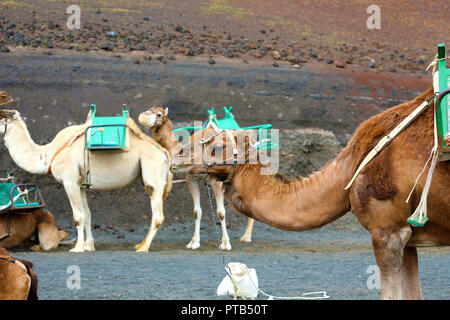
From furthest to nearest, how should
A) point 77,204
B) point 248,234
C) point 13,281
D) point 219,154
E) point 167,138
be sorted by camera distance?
1. point 248,234
2. point 167,138
3. point 77,204
4. point 219,154
5. point 13,281

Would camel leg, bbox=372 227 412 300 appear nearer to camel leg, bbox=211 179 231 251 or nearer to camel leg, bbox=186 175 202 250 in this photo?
camel leg, bbox=211 179 231 251

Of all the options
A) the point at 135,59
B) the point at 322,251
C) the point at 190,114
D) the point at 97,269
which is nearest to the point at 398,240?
the point at 97,269

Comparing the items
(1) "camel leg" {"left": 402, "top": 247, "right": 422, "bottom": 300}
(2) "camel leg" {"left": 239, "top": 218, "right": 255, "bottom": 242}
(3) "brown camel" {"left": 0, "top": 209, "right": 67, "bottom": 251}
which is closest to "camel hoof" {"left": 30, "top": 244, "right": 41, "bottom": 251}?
(3) "brown camel" {"left": 0, "top": 209, "right": 67, "bottom": 251}

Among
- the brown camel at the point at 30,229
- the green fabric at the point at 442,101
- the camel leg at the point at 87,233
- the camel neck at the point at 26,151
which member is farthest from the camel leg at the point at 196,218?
the green fabric at the point at 442,101

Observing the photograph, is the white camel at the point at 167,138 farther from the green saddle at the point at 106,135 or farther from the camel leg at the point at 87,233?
the camel leg at the point at 87,233

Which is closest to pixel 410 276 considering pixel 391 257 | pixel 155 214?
pixel 391 257

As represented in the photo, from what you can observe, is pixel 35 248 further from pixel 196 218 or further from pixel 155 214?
pixel 196 218

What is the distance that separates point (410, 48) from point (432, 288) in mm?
14287

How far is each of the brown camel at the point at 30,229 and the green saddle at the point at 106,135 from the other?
176 centimetres

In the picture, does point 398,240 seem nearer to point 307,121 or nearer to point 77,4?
point 307,121

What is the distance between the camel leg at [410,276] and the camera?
4745 millimetres

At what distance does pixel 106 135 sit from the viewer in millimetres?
10586

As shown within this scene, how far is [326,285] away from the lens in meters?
7.30

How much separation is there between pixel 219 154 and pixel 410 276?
5.90 ft
